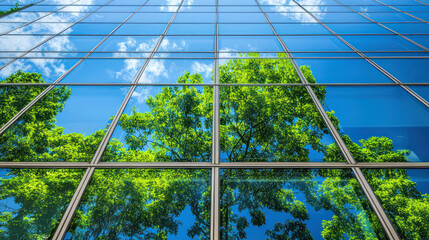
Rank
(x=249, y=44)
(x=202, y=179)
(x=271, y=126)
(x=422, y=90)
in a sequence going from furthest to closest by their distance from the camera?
(x=249, y=44) → (x=422, y=90) → (x=271, y=126) → (x=202, y=179)

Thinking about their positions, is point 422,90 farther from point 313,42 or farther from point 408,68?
point 313,42

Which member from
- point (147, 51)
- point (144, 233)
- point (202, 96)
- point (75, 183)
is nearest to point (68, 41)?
point (147, 51)

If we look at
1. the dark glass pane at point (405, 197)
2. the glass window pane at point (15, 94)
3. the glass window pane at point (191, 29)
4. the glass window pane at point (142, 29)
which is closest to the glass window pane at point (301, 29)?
the glass window pane at point (191, 29)

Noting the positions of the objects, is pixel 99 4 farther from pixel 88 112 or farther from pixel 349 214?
pixel 349 214

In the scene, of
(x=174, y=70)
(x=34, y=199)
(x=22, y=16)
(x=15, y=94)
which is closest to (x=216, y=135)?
(x=174, y=70)

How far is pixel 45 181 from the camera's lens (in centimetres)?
400

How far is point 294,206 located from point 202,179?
5.27ft

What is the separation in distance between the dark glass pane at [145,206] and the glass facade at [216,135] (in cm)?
2

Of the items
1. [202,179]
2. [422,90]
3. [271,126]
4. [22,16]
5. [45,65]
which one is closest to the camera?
[202,179]

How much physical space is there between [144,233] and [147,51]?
20.2 feet

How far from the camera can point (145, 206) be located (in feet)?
12.3

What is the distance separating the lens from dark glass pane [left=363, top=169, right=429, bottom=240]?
3.42 metres

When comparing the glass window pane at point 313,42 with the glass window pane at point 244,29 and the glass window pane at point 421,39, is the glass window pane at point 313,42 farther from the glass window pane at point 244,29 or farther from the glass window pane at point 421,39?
the glass window pane at point 421,39

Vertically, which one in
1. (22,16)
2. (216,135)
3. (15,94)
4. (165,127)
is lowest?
(216,135)
